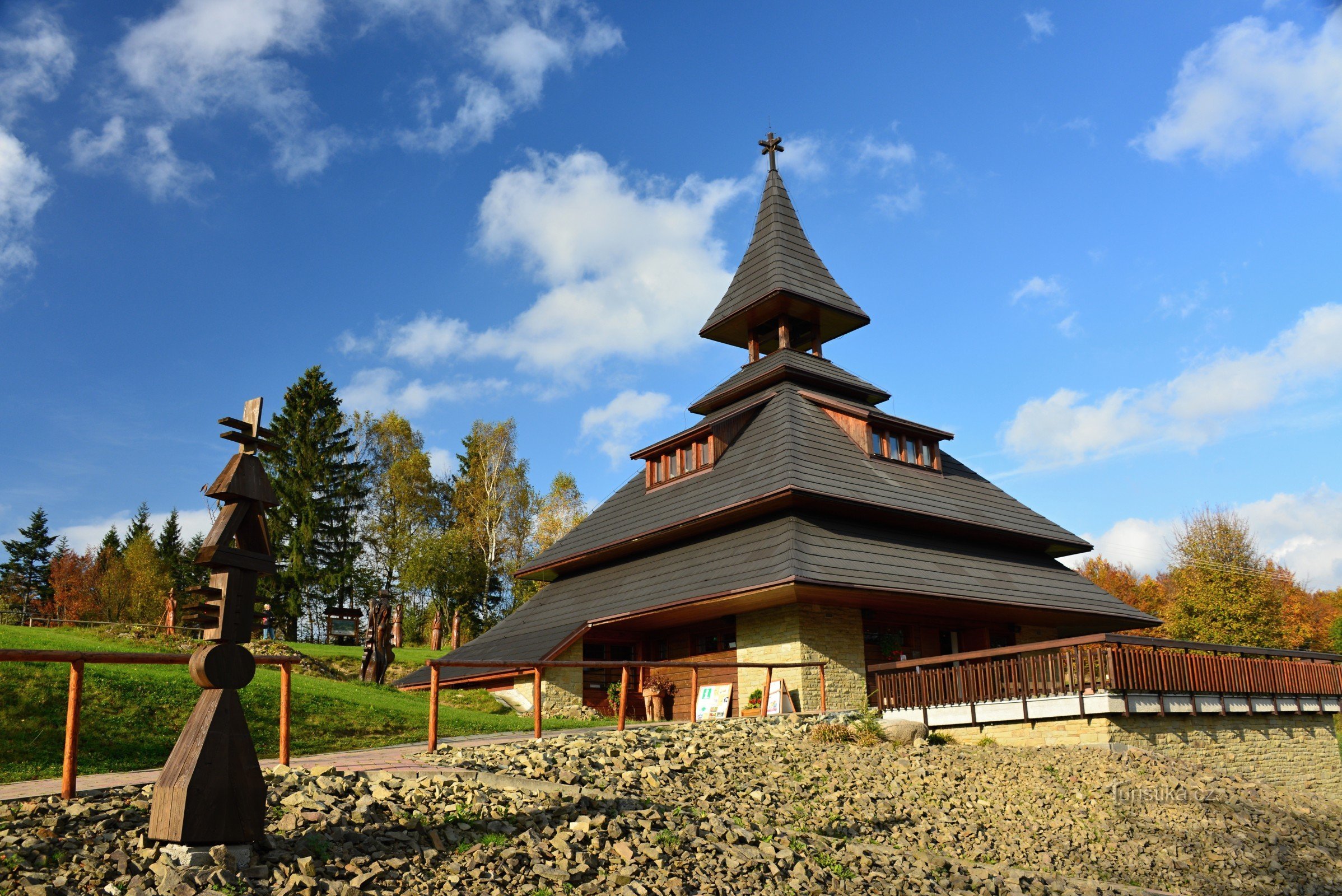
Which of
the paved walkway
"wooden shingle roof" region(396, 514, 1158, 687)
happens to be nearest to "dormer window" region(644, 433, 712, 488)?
"wooden shingle roof" region(396, 514, 1158, 687)

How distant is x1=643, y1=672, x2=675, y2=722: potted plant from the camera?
2136 centimetres

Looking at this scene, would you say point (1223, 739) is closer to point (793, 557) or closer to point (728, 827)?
point (793, 557)

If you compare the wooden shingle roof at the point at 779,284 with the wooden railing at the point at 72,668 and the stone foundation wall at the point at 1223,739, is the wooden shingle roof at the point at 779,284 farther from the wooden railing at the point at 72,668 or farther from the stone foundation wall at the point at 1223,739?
the wooden railing at the point at 72,668

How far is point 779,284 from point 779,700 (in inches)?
545

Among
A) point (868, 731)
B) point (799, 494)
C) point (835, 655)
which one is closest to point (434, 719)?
point (868, 731)

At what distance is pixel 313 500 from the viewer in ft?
156

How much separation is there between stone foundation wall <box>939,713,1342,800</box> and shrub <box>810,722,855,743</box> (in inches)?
134

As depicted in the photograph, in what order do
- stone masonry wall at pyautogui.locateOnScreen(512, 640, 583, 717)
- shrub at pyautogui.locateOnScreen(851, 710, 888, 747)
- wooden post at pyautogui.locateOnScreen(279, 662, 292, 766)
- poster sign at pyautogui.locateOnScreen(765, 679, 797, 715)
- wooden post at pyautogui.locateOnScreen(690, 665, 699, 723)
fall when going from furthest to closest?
stone masonry wall at pyautogui.locateOnScreen(512, 640, 583, 717)
wooden post at pyautogui.locateOnScreen(690, 665, 699, 723)
poster sign at pyautogui.locateOnScreen(765, 679, 797, 715)
shrub at pyautogui.locateOnScreen(851, 710, 888, 747)
wooden post at pyautogui.locateOnScreen(279, 662, 292, 766)

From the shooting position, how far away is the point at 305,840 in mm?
7617

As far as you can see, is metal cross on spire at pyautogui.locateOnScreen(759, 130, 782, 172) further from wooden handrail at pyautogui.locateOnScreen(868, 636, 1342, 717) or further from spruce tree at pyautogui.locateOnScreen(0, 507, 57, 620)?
spruce tree at pyautogui.locateOnScreen(0, 507, 57, 620)

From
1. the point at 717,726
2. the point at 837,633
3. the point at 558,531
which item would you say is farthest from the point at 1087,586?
the point at 558,531

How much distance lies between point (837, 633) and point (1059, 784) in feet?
20.1

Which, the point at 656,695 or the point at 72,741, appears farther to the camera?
the point at 656,695

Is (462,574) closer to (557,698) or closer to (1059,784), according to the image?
(557,698)
